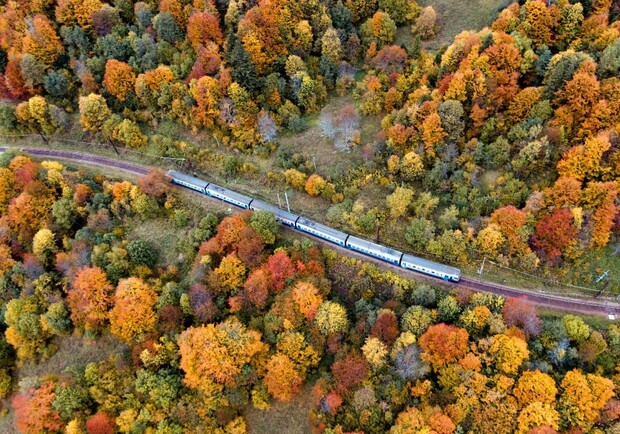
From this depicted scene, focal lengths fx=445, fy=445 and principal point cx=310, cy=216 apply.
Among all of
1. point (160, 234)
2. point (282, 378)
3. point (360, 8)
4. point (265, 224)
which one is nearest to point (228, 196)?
point (265, 224)

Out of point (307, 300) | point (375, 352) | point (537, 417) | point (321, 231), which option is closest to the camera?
point (537, 417)

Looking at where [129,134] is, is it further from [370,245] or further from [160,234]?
[370,245]

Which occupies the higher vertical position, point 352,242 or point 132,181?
point 352,242

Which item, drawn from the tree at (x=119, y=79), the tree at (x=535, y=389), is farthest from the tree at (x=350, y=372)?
Answer: the tree at (x=119, y=79)

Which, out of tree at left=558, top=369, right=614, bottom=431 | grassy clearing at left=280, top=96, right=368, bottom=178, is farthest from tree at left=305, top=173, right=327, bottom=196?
tree at left=558, top=369, right=614, bottom=431

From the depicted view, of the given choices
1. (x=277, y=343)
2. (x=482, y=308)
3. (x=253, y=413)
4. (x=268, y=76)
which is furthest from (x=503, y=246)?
(x=268, y=76)

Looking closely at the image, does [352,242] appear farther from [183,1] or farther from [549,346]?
[183,1]

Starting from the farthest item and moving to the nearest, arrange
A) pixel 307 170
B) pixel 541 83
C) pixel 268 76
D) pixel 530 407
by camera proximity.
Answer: pixel 268 76 < pixel 307 170 < pixel 541 83 < pixel 530 407
